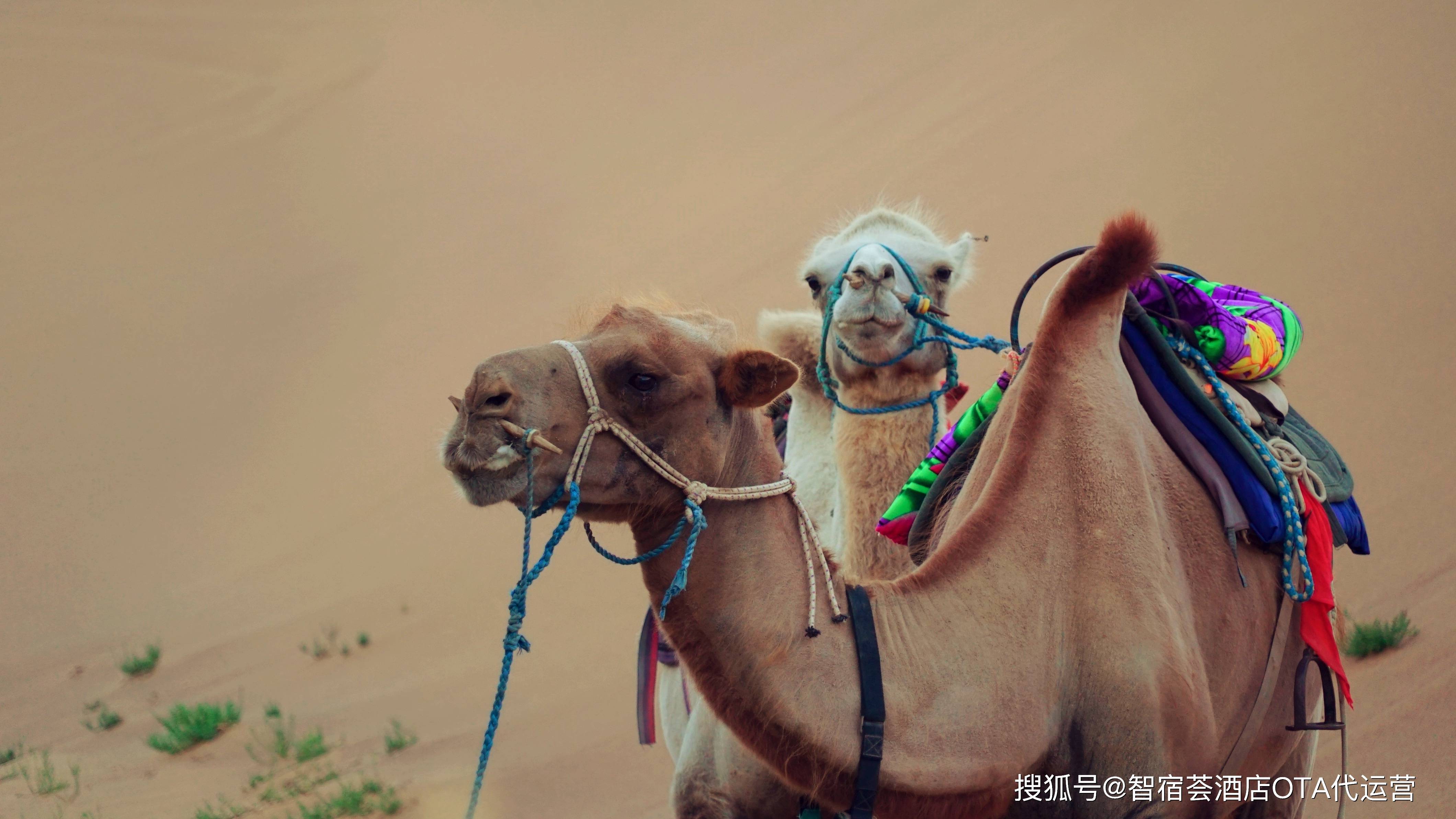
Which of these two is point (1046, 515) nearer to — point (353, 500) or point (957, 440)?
point (957, 440)

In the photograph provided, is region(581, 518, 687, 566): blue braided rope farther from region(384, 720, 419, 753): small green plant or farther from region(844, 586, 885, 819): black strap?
region(384, 720, 419, 753): small green plant

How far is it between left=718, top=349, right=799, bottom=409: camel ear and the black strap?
0.50 metres

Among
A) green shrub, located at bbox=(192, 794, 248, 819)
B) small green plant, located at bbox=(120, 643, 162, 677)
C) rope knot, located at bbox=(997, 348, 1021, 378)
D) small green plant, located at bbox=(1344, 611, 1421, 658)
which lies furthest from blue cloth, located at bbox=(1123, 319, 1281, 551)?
small green plant, located at bbox=(120, 643, 162, 677)

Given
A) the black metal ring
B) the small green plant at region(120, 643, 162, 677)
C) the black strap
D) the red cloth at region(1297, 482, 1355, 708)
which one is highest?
the black metal ring

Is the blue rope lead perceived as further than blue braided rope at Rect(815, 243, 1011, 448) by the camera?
No

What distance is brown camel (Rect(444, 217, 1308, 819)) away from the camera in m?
1.86

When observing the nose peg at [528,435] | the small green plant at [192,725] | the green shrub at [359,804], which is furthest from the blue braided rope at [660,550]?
the small green plant at [192,725]

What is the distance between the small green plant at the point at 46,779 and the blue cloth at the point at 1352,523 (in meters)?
7.97

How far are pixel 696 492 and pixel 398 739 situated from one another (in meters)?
6.86

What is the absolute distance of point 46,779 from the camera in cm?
729

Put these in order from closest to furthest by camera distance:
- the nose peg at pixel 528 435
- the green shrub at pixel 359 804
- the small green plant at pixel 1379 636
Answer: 1. the nose peg at pixel 528 435
2. the small green plant at pixel 1379 636
3. the green shrub at pixel 359 804

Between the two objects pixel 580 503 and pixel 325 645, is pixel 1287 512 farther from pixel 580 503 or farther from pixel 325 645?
pixel 325 645

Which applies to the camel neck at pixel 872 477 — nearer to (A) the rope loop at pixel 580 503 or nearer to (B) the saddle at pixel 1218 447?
(B) the saddle at pixel 1218 447

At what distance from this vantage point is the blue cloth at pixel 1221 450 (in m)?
2.44
